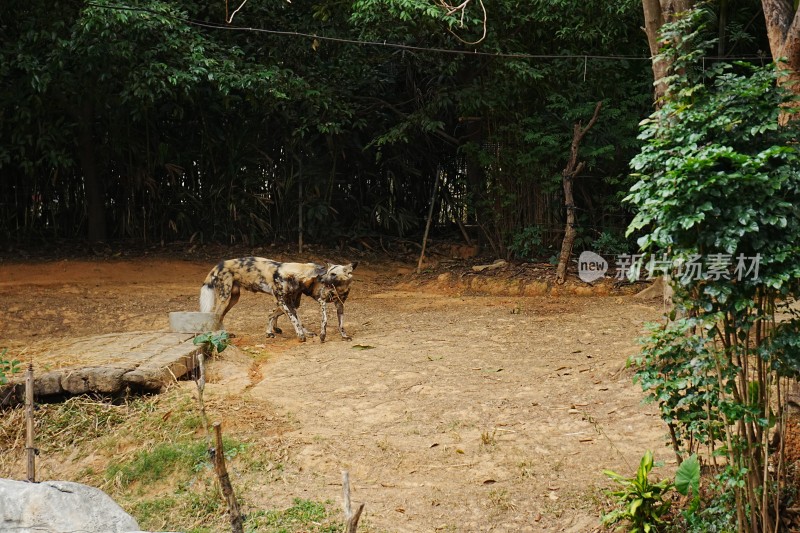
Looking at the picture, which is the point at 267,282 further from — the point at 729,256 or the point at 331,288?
the point at 729,256

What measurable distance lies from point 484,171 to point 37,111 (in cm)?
667

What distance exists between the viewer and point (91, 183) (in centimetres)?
1339

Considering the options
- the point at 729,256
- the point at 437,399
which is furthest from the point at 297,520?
the point at 729,256

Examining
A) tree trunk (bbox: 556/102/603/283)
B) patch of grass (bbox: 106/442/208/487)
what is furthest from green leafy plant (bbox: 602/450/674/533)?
tree trunk (bbox: 556/102/603/283)

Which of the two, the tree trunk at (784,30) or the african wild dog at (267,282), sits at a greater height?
the tree trunk at (784,30)

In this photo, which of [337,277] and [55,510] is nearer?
[55,510]

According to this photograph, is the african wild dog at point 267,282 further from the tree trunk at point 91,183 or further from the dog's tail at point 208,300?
the tree trunk at point 91,183

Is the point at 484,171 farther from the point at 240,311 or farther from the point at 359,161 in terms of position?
the point at 240,311

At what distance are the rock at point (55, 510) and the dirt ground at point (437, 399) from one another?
1.01 m

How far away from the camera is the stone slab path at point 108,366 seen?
6.45 meters

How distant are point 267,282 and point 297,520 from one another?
4.13 meters

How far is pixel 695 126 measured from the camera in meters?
3.76

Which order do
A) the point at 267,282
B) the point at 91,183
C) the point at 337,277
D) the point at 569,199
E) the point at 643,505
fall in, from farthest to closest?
the point at 91,183
the point at 569,199
the point at 267,282
the point at 337,277
the point at 643,505

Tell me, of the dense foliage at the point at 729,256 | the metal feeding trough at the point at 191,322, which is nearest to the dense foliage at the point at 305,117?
the metal feeding trough at the point at 191,322
